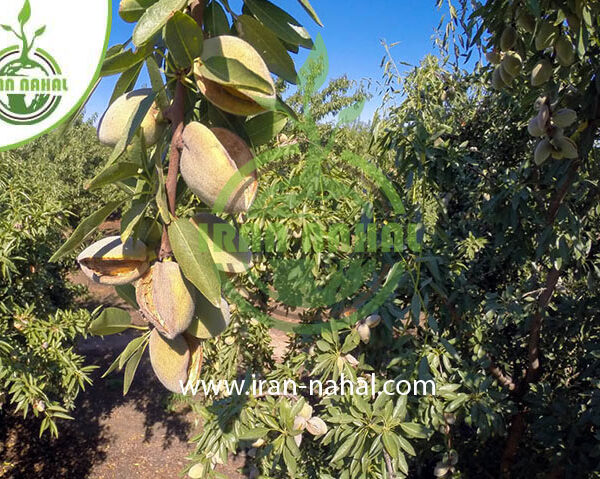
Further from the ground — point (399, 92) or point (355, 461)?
point (399, 92)

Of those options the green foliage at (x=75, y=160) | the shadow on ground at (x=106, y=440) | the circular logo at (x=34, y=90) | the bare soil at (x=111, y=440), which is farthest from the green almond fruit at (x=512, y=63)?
the green foliage at (x=75, y=160)

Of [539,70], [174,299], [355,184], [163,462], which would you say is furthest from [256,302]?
[163,462]

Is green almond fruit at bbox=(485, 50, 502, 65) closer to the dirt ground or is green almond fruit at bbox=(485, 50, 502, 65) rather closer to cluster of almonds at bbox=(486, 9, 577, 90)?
cluster of almonds at bbox=(486, 9, 577, 90)

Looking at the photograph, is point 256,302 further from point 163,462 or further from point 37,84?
point 163,462

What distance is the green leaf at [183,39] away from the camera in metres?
0.42

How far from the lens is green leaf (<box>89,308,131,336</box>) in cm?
55

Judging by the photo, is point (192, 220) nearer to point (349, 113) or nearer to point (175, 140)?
point (175, 140)

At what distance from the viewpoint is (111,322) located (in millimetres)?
558

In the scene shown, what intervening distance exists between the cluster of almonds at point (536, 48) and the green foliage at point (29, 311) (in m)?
2.60

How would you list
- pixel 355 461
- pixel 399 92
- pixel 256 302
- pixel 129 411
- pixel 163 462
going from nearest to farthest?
pixel 355 461 → pixel 399 92 → pixel 256 302 → pixel 163 462 → pixel 129 411

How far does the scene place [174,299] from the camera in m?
0.48

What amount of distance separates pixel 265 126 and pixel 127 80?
0.61 feet

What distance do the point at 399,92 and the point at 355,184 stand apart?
18.6 inches

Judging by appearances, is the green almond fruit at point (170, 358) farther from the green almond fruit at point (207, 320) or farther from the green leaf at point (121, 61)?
the green leaf at point (121, 61)
